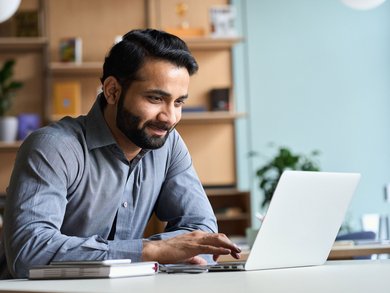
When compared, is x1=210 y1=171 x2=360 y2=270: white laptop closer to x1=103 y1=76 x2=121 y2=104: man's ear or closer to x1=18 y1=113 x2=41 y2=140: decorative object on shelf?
x1=103 y1=76 x2=121 y2=104: man's ear

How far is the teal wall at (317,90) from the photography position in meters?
6.76

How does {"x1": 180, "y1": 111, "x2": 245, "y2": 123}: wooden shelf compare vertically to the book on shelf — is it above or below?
above

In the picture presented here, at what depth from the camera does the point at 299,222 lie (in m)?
1.93

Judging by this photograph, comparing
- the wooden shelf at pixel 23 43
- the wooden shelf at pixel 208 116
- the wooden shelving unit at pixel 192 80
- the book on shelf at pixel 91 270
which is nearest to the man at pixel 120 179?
the book on shelf at pixel 91 270

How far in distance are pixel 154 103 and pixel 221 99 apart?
4.20 meters

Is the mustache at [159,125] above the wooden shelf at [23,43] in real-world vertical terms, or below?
below

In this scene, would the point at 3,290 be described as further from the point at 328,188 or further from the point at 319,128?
the point at 319,128

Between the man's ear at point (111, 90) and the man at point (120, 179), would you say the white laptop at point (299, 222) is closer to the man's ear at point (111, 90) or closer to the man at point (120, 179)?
the man at point (120, 179)

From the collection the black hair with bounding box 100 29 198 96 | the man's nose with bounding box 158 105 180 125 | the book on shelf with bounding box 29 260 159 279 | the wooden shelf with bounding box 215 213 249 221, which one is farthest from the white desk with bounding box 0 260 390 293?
the wooden shelf with bounding box 215 213 249 221

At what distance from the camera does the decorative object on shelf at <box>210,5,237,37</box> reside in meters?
6.40

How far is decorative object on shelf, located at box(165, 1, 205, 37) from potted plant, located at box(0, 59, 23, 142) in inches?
47.6

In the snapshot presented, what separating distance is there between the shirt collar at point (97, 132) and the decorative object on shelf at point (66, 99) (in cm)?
403

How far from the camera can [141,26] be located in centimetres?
661

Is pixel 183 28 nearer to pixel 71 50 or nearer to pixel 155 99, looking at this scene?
pixel 71 50
